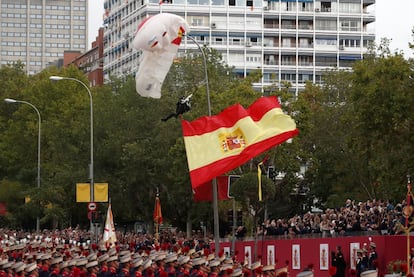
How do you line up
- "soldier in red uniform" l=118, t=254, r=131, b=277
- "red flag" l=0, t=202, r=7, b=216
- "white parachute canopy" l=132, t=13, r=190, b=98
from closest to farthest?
"soldier in red uniform" l=118, t=254, r=131, b=277 → "white parachute canopy" l=132, t=13, r=190, b=98 → "red flag" l=0, t=202, r=7, b=216

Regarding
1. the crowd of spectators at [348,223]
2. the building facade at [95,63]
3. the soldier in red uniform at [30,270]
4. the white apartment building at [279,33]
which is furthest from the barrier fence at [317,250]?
the building facade at [95,63]

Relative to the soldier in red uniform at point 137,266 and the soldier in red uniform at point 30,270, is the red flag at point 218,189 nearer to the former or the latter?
the soldier in red uniform at point 137,266

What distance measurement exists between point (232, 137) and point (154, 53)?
3296 millimetres

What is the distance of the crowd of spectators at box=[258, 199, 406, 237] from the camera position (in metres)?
32.7

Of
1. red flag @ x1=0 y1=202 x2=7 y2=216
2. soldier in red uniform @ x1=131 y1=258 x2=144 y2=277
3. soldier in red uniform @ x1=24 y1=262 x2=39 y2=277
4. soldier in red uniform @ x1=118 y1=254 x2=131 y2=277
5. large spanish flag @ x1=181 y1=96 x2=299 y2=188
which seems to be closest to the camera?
soldier in red uniform @ x1=131 y1=258 x2=144 y2=277

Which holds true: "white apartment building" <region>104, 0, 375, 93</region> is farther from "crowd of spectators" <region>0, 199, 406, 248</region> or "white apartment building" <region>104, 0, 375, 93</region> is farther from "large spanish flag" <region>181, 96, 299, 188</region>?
"large spanish flag" <region>181, 96, 299, 188</region>

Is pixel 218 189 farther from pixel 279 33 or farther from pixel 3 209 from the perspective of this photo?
pixel 279 33

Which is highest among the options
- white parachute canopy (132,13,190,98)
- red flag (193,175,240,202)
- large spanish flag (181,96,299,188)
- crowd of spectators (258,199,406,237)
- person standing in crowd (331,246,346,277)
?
white parachute canopy (132,13,190,98)

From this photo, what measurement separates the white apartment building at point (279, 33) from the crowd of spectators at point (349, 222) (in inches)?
2946

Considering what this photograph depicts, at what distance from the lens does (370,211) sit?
113 ft

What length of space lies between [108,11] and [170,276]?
10109cm

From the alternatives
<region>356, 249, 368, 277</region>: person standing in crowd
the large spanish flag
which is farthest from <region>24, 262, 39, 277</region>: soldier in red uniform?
<region>356, 249, 368, 277</region>: person standing in crowd

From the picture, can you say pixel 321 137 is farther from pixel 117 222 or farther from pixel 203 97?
pixel 117 222

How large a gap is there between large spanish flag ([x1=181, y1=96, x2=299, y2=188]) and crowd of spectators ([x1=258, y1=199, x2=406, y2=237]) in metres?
4.92
